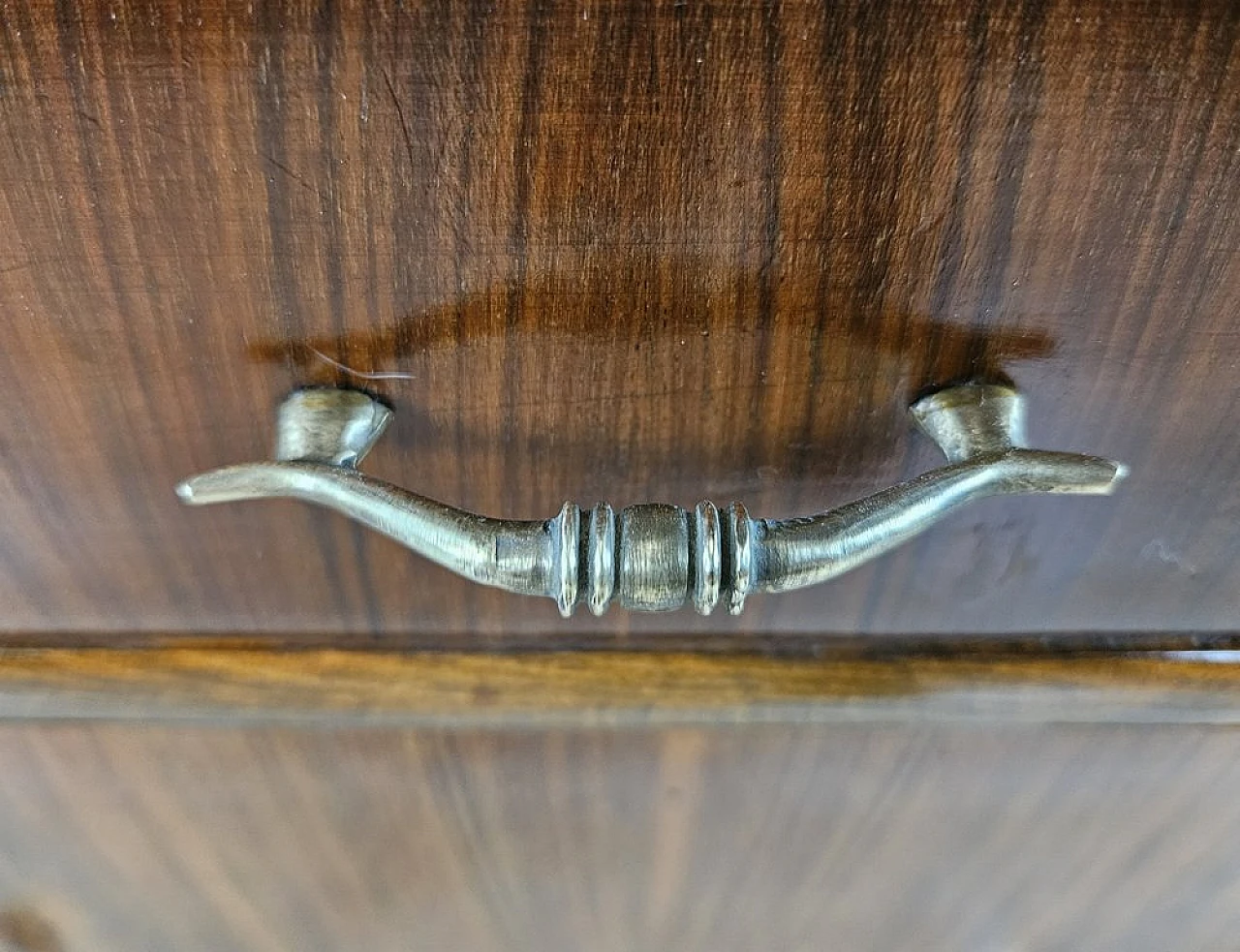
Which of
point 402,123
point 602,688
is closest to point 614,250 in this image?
point 402,123

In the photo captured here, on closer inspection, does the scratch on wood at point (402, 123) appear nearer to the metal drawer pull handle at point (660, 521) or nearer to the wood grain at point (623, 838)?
the metal drawer pull handle at point (660, 521)

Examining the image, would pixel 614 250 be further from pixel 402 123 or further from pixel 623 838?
pixel 623 838

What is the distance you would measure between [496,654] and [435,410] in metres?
0.11

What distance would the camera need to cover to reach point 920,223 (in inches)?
7.2

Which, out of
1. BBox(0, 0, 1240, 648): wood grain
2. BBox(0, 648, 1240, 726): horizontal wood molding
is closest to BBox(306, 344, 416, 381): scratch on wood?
BBox(0, 0, 1240, 648): wood grain

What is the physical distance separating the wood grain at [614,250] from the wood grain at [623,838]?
0.11m

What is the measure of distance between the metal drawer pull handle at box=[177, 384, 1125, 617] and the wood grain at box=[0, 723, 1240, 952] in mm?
141

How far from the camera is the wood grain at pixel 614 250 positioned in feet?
0.52

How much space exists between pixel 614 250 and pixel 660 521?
5 centimetres

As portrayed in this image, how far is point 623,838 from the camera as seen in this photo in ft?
1.25

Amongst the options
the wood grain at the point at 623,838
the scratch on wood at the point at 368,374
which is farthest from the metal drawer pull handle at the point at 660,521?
the wood grain at the point at 623,838

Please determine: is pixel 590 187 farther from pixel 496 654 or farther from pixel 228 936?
pixel 228 936

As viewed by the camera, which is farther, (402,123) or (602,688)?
(602,688)

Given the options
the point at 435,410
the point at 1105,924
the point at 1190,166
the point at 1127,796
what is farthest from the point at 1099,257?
the point at 1105,924
